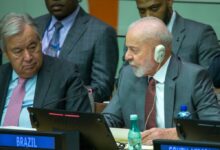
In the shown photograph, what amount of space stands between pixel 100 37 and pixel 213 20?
76.0 inches

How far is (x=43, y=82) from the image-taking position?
14.5 ft

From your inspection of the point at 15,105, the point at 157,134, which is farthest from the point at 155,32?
the point at 15,105

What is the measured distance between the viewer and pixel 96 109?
461 cm

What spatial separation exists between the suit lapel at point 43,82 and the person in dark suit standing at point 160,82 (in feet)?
1.48

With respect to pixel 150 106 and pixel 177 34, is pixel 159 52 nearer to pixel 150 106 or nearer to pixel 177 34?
pixel 150 106

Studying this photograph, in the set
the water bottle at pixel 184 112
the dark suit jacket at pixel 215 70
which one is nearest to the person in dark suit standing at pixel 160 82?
the water bottle at pixel 184 112

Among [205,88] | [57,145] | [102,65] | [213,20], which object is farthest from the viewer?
[213,20]

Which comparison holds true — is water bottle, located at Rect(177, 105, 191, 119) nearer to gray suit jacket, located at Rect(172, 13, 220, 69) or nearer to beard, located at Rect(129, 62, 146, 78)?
beard, located at Rect(129, 62, 146, 78)

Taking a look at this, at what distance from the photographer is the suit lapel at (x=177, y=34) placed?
538cm

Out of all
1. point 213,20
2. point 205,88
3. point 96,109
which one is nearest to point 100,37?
point 96,109

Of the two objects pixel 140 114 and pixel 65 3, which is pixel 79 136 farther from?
pixel 65 3

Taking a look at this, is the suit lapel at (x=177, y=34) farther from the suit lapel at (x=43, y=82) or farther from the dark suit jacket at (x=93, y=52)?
the suit lapel at (x=43, y=82)

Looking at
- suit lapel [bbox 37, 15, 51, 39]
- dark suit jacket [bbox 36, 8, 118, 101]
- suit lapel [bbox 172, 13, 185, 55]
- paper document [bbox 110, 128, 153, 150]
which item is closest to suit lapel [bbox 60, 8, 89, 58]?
dark suit jacket [bbox 36, 8, 118, 101]

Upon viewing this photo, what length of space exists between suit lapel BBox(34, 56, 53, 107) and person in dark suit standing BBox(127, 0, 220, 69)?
1.20 m
